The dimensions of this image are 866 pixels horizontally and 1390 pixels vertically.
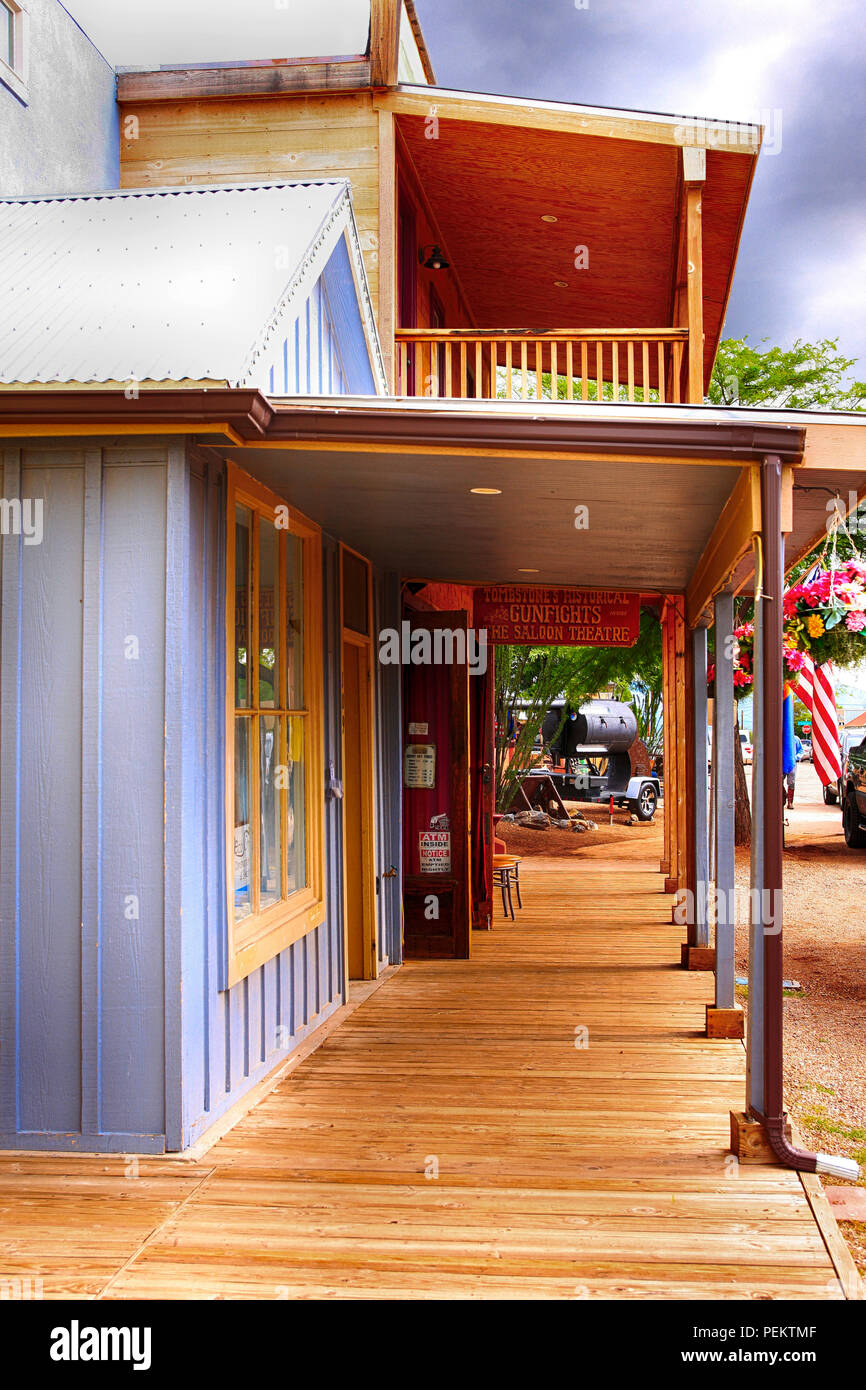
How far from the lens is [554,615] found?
10641mm

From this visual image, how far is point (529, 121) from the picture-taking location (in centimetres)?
834

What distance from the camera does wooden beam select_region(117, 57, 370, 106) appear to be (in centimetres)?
864

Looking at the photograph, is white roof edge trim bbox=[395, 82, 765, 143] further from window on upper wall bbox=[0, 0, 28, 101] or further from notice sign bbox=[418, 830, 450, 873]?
notice sign bbox=[418, 830, 450, 873]

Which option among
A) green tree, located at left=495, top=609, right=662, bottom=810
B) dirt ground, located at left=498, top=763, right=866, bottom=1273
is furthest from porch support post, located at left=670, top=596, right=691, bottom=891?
green tree, located at left=495, top=609, right=662, bottom=810

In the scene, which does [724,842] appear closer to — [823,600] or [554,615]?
[823,600]

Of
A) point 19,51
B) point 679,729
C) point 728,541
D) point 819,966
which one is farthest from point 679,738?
point 19,51

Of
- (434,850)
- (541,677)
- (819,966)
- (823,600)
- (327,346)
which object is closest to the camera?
(327,346)

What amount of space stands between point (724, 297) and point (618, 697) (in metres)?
14.4

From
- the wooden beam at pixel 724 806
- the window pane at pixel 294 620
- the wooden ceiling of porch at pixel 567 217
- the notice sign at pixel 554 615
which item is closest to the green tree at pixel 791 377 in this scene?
the wooden ceiling of porch at pixel 567 217

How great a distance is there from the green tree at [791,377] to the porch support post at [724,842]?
11214mm

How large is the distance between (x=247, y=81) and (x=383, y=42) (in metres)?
1.13

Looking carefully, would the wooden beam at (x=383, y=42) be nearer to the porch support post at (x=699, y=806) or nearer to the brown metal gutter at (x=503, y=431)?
the porch support post at (x=699, y=806)

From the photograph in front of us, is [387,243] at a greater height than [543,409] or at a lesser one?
greater

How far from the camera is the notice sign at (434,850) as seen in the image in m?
8.96
